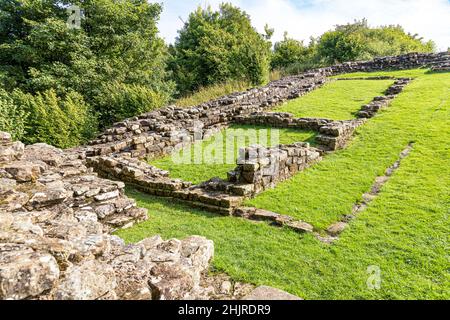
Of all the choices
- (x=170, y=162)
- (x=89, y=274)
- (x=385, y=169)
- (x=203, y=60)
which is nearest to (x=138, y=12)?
(x=203, y=60)

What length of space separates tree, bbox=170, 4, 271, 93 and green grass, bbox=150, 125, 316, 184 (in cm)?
1254

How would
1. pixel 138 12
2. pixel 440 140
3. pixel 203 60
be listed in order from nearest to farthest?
pixel 440 140 < pixel 138 12 < pixel 203 60

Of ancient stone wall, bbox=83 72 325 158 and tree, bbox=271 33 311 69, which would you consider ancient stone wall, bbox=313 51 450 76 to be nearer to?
tree, bbox=271 33 311 69

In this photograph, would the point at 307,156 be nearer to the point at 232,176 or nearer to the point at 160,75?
the point at 232,176

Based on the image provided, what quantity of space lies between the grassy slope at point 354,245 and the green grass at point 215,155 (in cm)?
193

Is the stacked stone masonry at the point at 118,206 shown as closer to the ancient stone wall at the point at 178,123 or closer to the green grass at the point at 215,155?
the ancient stone wall at the point at 178,123

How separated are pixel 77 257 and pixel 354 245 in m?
4.41

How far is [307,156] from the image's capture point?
366 inches

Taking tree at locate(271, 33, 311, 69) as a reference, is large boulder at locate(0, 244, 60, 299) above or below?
below

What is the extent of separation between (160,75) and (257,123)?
611 inches

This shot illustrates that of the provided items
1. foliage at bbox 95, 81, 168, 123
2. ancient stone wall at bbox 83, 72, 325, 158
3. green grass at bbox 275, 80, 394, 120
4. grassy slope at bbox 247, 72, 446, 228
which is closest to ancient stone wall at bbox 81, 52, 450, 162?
ancient stone wall at bbox 83, 72, 325, 158

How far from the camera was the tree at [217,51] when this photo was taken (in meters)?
25.2

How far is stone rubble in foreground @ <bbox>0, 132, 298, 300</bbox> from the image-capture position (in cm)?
245
